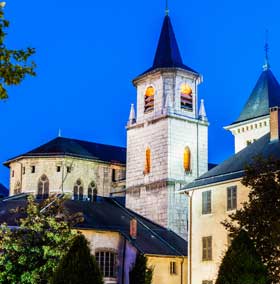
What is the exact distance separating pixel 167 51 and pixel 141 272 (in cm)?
2322

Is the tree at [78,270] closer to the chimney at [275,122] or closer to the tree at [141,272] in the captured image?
the chimney at [275,122]

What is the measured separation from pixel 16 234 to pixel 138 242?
15639mm

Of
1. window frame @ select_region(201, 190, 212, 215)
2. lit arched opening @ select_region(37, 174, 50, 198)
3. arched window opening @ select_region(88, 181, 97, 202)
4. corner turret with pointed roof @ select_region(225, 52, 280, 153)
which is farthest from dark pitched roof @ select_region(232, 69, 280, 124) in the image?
window frame @ select_region(201, 190, 212, 215)

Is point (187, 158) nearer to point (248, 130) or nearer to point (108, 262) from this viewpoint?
point (248, 130)

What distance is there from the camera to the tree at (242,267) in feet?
75.4

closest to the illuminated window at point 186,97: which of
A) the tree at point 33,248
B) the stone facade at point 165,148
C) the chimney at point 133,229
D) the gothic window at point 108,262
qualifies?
the stone facade at point 165,148

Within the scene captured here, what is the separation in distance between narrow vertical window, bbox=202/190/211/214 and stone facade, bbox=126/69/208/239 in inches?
548

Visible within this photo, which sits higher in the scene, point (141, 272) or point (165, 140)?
point (165, 140)

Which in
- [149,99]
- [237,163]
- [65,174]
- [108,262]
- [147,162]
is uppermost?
[149,99]

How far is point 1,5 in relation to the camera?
1123cm

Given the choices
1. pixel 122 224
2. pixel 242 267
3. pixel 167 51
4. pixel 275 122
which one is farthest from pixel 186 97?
pixel 242 267

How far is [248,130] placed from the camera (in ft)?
208

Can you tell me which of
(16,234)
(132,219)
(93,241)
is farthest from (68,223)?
(132,219)

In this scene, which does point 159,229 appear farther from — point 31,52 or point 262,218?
point 31,52
